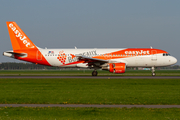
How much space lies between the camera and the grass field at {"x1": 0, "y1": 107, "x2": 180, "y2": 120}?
10.2 metres

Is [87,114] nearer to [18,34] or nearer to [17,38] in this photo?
[17,38]

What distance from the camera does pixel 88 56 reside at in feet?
131

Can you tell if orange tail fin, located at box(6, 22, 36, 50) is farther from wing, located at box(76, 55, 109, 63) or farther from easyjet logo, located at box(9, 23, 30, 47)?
wing, located at box(76, 55, 109, 63)

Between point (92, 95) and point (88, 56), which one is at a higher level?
point (88, 56)

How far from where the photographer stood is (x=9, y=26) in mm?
41844

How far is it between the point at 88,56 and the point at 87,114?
29.3 m

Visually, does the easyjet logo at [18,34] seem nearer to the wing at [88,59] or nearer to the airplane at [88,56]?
the airplane at [88,56]

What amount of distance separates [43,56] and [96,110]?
3056 cm

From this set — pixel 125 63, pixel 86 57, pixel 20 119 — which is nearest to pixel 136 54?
pixel 125 63

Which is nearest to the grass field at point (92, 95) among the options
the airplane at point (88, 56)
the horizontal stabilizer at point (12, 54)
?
the airplane at point (88, 56)

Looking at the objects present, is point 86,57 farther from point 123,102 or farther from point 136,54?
point 123,102

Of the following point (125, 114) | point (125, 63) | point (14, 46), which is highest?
point (14, 46)

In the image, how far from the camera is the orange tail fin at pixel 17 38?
1641 inches

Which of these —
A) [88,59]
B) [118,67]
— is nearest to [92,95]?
[118,67]
